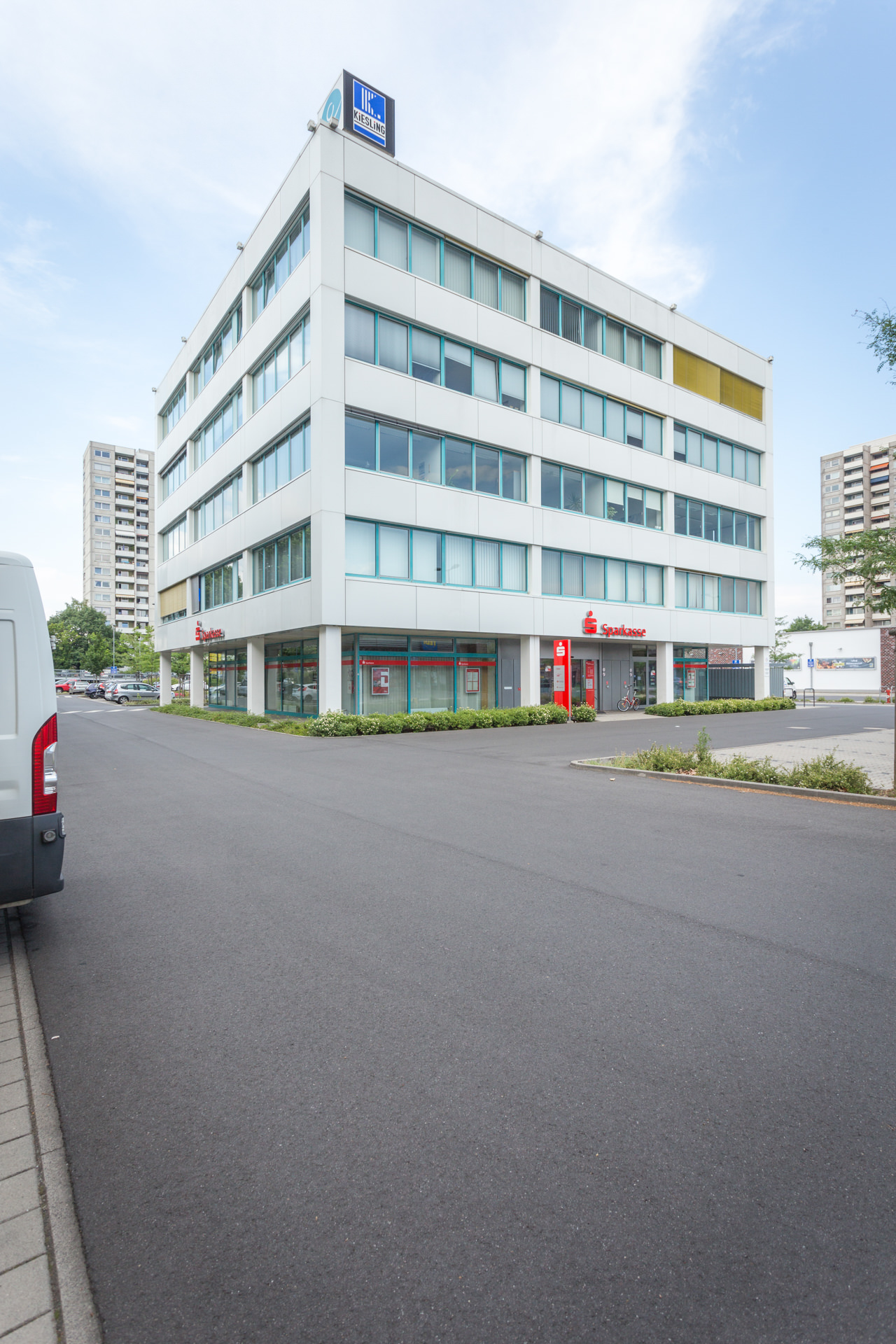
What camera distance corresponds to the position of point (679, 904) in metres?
5.19

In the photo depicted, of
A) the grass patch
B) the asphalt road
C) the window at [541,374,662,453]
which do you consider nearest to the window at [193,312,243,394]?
the window at [541,374,662,453]

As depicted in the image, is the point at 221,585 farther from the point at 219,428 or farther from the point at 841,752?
the point at 841,752

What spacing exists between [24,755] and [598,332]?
30299mm

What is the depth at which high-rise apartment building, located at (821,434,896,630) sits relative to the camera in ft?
377

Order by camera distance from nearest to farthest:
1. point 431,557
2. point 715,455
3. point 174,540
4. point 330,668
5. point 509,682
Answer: point 330,668 → point 431,557 → point 509,682 → point 715,455 → point 174,540

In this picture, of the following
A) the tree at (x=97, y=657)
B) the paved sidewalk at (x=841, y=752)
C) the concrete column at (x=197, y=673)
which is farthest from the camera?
the tree at (x=97, y=657)

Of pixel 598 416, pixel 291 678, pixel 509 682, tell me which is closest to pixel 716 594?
pixel 598 416

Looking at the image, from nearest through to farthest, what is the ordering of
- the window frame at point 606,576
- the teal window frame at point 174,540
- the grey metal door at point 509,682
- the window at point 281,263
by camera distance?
the window at point 281,263 → the grey metal door at point 509,682 → the window frame at point 606,576 → the teal window frame at point 174,540

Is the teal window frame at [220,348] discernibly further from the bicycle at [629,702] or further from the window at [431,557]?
the bicycle at [629,702]

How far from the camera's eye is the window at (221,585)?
2880cm

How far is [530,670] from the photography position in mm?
26500

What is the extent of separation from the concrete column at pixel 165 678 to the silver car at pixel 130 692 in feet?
18.1

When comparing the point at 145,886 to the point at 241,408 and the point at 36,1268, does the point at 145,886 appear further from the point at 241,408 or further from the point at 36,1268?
the point at 241,408

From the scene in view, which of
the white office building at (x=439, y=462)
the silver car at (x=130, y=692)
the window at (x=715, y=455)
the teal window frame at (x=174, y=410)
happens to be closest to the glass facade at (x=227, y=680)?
the white office building at (x=439, y=462)
